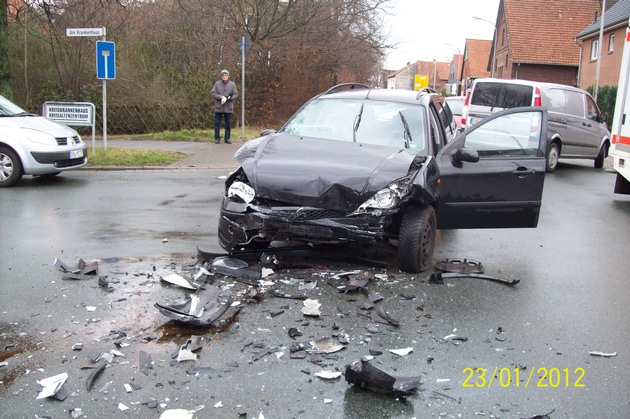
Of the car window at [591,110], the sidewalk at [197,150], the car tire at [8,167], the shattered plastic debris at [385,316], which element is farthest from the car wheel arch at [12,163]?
the car window at [591,110]

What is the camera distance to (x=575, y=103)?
15.7 meters

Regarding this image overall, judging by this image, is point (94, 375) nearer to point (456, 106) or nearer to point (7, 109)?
point (7, 109)

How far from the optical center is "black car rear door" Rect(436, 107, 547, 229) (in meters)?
6.53

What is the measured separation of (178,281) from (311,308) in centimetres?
132

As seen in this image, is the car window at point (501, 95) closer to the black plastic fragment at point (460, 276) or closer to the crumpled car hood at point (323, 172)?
the crumpled car hood at point (323, 172)

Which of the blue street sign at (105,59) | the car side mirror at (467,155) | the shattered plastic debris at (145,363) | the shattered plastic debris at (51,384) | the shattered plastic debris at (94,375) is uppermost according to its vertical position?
the blue street sign at (105,59)

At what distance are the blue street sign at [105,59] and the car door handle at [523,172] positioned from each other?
10.1 meters

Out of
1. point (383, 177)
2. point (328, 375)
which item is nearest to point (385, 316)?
point (328, 375)

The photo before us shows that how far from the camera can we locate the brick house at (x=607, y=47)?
31297 millimetres

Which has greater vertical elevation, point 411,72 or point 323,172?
point 411,72

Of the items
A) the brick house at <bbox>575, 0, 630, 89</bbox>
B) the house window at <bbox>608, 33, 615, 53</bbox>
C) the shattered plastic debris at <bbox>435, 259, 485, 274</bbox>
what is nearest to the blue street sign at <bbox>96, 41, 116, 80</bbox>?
the shattered plastic debris at <bbox>435, 259, 485, 274</bbox>

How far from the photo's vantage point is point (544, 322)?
486 cm

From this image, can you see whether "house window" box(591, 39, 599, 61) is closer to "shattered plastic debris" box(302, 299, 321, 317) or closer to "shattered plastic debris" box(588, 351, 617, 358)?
"shattered plastic debris" box(588, 351, 617, 358)

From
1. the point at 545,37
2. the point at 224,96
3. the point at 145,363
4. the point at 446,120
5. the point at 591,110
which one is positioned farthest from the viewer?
the point at 545,37
